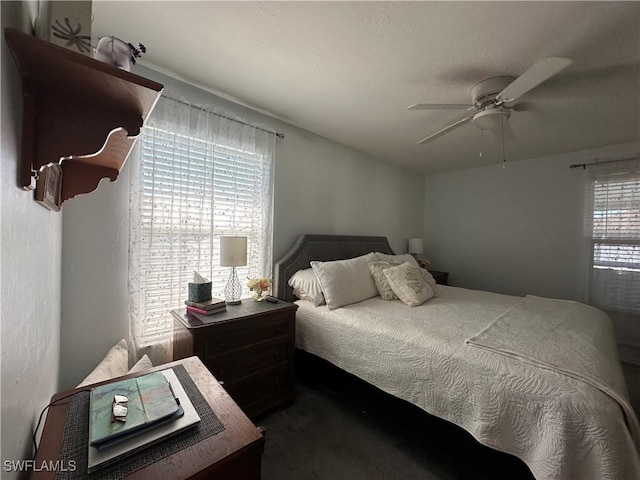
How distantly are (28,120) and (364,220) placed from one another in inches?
123

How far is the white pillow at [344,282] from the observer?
213 cm

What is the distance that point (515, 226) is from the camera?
3.58m

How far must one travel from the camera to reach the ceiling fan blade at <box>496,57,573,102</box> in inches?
49.2

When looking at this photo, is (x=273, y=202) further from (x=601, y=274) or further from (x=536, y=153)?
(x=601, y=274)

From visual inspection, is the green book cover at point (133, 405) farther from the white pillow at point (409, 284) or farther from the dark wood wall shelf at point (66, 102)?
the white pillow at point (409, 284)

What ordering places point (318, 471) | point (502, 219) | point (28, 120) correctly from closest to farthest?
→ point (28, 120), point (318, 471), point (502, 219)

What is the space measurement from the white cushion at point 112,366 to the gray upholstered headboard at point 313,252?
3.81 feet

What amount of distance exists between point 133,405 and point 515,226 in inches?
172

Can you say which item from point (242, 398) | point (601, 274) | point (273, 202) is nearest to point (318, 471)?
point (242, 398)

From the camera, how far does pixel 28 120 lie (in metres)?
0.57

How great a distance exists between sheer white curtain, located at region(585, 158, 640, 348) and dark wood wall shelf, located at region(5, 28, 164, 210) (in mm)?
4352

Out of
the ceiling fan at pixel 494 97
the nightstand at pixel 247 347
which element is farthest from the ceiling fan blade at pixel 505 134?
the nightstand at pixel 247 347

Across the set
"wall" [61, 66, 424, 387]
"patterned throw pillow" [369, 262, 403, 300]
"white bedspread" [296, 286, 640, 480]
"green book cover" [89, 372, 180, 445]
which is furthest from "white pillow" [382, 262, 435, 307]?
"green book cover" [89, 372, 180, 445]

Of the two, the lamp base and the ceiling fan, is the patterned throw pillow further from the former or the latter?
the ceiling fan
